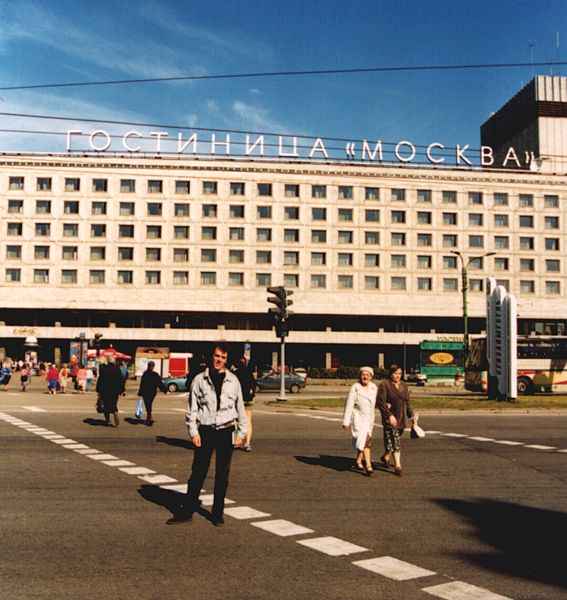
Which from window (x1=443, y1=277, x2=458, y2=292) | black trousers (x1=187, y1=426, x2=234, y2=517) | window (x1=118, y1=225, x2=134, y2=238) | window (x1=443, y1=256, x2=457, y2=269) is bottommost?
black trousers (x1=187, y1=426, x2=234, y2=517)

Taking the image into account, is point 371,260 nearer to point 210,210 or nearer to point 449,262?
point 449,262

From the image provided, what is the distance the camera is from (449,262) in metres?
70.7

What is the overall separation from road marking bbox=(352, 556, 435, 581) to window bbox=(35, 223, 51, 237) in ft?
221

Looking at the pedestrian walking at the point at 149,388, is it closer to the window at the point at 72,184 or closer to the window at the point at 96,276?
the window at the point at 96,276

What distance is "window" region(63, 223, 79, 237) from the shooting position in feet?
222

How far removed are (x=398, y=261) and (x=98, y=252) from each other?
31.7 metres

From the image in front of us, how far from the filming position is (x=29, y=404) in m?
24.2

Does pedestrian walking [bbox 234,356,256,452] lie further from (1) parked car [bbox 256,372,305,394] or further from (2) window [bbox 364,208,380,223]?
(2) window [bbox 364,208,380,223]

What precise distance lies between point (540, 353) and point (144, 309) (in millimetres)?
42275

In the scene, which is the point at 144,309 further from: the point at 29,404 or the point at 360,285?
the point at 29,404

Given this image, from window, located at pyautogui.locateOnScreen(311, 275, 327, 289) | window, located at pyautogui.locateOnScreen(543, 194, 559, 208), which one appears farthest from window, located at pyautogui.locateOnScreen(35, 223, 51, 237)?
window, located at pyautogui.locateOnScreen(543, 194, 559, 208)

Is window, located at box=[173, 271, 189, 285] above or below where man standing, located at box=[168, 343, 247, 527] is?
above

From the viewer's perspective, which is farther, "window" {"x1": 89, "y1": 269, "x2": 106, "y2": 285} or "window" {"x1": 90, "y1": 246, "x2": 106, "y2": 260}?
"window" {"x1": 90, "y1": 246, "x2": 106, "y2": 260}

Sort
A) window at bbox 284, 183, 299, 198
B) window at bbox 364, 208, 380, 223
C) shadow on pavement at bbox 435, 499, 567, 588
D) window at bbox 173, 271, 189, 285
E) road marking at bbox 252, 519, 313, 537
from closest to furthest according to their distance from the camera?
shadow on pavement at bbox 435, 499, 567, 588 < road marking at bbox 252, 519, 313, 537 < window at bbox 173, 271, 189, 285 < window at bbox 284, 183, 299, 198 < window at bbox 364, 208, 380, 223
